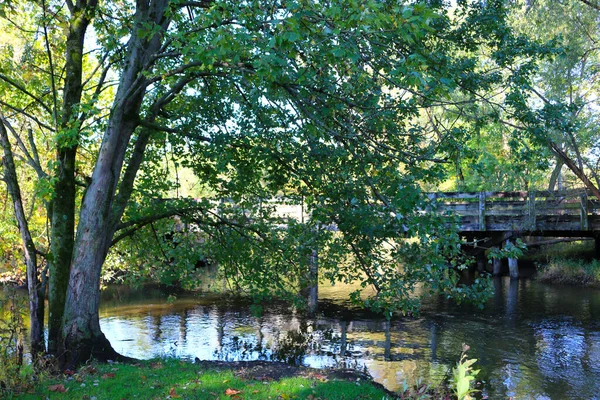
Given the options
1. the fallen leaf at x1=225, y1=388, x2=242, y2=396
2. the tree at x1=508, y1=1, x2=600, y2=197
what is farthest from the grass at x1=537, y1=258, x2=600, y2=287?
the fallen leaf at x1=225, y1=388, x2=242, y2=396

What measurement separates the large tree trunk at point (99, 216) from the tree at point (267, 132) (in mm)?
25

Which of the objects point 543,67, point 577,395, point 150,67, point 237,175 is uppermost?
point 543,67

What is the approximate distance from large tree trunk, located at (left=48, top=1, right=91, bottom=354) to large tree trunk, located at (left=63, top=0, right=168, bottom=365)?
0.56 meters

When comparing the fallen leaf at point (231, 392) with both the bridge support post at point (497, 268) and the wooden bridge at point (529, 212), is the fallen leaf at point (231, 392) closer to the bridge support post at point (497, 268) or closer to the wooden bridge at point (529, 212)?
the wooden bridge at point (529, 212)

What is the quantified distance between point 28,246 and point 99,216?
1.25 meters

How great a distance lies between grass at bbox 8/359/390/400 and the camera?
6.86 metres

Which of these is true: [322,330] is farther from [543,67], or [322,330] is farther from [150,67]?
[543,67]

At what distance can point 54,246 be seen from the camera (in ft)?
32.1

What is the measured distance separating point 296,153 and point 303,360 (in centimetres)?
558

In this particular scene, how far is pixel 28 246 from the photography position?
9.04 meters

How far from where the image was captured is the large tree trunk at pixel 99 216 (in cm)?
903

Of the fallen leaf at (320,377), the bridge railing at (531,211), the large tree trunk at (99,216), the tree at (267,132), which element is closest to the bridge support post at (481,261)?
the bridge railing at (531,211)

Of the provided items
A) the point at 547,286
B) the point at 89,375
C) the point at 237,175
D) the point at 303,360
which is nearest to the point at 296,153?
the point at 237,175

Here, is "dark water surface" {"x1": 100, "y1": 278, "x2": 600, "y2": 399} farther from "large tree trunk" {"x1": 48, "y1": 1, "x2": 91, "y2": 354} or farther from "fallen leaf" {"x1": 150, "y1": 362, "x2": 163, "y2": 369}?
"large tree trunk" {"x1": 48, "y1": 1, "x2": 91, "y2": 354}
